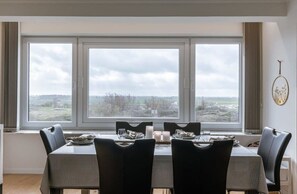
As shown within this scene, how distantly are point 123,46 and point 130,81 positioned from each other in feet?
2.01

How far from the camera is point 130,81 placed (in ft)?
16.3

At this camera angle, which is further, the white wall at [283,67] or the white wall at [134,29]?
the white wall at [134,29]

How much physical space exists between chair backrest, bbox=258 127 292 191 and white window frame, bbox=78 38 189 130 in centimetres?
192

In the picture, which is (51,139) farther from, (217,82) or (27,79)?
(217,82)

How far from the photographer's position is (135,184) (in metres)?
2.30

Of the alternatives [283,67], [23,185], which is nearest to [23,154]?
[23,185]

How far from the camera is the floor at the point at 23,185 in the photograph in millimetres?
3859

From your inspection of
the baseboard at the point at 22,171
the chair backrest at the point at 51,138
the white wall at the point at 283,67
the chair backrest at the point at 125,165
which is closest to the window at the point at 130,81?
the white wall at the point at 283,67

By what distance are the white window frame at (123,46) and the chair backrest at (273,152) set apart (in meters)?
1.92

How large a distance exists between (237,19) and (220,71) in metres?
1.25

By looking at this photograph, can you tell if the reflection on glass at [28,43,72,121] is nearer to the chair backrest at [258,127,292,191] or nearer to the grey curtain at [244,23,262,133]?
the grey curtain at [244,23,262,133]

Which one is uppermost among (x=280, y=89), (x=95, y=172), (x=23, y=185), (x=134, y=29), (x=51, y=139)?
Result: (x=134, y=29)
